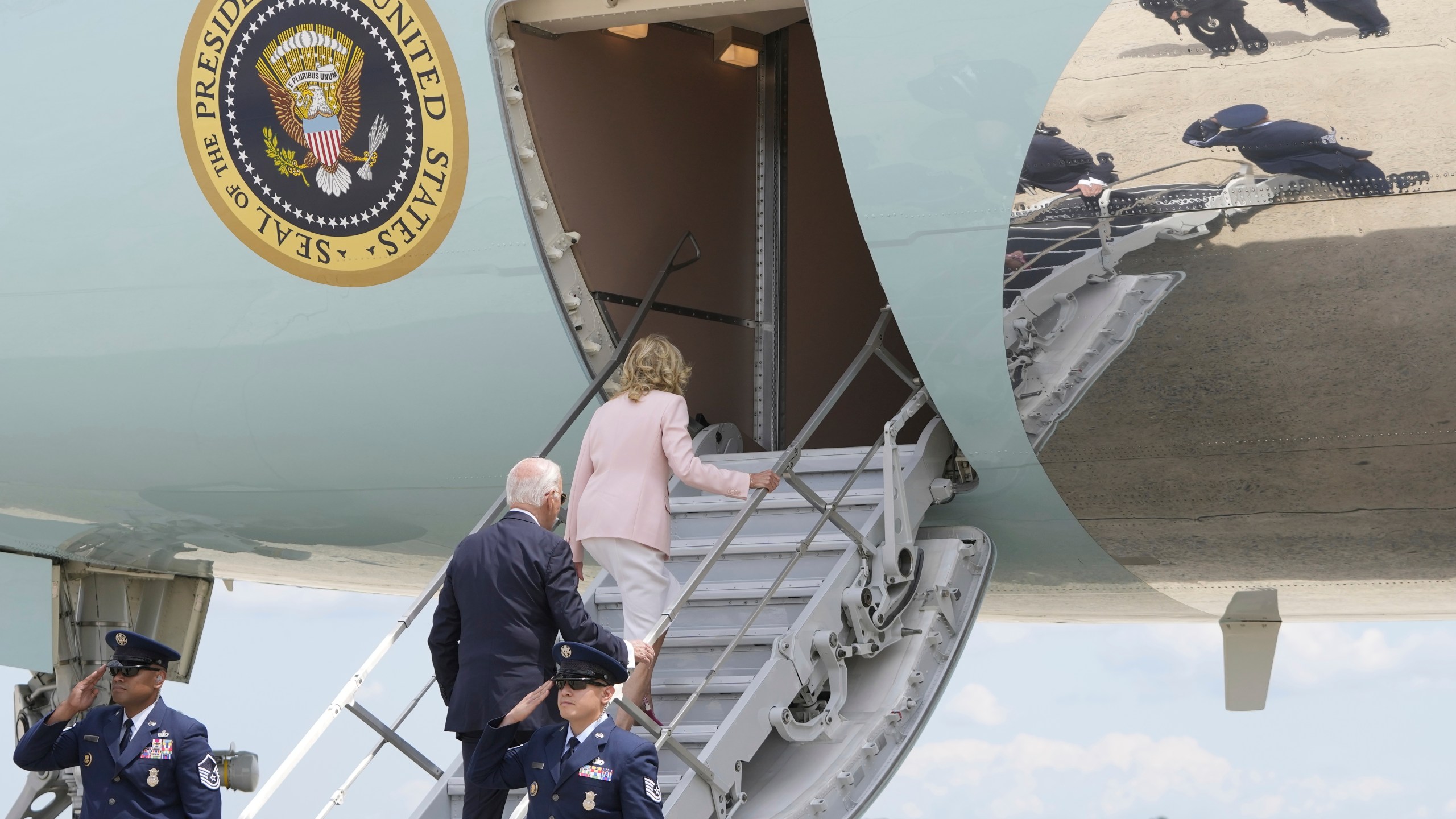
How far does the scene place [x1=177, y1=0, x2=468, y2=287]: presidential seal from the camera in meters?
5.19

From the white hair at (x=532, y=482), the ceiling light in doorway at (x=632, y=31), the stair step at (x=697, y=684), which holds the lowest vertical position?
the stair step at (x=697, y=684)

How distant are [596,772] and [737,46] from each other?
4462mm

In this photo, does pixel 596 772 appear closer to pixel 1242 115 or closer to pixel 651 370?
pixel 651 370

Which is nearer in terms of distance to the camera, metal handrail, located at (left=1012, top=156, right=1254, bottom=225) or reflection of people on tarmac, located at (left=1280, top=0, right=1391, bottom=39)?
reflection of people on tarmac, located at (left=1280, top=0, right=1391, bottom=39)

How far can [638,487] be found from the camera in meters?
4.41

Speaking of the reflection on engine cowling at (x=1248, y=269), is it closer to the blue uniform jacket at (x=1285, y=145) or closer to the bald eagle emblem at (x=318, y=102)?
the blue uniform jacket at (x=1285, y=145)

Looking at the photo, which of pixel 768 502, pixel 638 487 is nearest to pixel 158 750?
pixel 638 487

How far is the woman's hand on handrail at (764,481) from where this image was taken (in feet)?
14.5

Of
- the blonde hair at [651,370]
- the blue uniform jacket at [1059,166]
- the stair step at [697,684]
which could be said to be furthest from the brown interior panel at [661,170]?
the blue uniform jacket at [1059,166]

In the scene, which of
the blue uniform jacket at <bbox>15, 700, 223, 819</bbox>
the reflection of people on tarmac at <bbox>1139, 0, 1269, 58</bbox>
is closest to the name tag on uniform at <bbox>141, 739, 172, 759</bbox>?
the blue uniform jacket at <bbox>15, 700, 223, 819</bbox>

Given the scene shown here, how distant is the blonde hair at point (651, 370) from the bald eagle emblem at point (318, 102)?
1375 mm

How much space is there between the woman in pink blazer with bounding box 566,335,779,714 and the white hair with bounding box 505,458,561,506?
1.59ft

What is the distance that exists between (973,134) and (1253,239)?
89cm

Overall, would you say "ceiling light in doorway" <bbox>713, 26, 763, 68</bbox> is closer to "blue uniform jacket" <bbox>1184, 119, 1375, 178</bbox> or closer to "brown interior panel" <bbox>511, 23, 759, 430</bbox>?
"brown interior panel" <bbox>511, 23, 759, 430</bbox>
